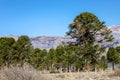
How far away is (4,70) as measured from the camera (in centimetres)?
1055

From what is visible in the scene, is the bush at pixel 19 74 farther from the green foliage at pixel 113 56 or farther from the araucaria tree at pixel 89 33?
the green foliage at pixel 113 56

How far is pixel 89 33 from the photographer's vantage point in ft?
156

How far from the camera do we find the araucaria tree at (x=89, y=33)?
4569 cm

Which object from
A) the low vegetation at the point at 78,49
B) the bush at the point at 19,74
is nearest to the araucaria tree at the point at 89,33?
the low vegetation at the point at 78,49

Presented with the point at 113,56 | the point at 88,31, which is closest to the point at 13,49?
the point at 88,31

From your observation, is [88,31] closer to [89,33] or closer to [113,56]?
[89,33]

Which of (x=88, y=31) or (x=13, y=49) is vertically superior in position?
(x=88, y=31)

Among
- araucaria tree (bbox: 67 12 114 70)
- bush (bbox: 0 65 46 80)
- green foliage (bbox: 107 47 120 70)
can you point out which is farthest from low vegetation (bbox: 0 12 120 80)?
bush (bbox: 0 65 46 80)

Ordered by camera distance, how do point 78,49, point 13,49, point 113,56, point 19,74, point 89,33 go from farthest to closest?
point 113,56
point 13,49
point 89,33
point 78,49
point 19,74

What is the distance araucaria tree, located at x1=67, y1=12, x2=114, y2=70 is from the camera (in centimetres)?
4569

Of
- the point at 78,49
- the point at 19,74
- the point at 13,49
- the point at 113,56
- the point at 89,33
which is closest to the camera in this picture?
the point at 19,74

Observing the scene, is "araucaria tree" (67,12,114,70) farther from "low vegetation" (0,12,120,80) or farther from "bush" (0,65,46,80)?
"bush" (0,65,46,80)

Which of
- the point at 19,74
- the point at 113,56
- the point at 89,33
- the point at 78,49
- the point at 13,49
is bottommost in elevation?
the point at 19,74

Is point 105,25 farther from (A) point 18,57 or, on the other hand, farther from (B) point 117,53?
(B) point 117,53
